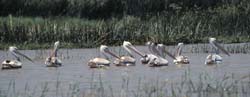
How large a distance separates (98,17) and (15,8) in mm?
5908

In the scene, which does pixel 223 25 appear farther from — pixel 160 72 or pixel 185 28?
pixel 160 72

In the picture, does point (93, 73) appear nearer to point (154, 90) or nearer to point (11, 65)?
point (11, 65)

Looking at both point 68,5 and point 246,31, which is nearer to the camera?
point 246,31

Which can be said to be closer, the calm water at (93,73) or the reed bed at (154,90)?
the reed bed at (154,90)

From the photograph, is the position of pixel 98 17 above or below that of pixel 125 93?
below

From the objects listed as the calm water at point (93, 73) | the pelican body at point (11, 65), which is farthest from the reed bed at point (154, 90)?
the pelican body at point (11, 65)

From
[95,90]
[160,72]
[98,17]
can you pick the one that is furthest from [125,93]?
[98,17]

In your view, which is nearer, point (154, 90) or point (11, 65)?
point (154, 90)

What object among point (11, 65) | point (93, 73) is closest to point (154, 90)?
point (93, 73)

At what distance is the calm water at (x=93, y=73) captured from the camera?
643 inches

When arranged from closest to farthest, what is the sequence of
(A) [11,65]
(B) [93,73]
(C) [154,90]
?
1. (C) [154,90]
2. (B) [93,73]
3. (A) [11,65]

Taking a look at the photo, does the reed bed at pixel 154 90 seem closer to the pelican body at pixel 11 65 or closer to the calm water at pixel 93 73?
the calm water at pixel 93 73

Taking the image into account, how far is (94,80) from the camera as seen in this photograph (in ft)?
55.9

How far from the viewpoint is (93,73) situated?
19.0 m
